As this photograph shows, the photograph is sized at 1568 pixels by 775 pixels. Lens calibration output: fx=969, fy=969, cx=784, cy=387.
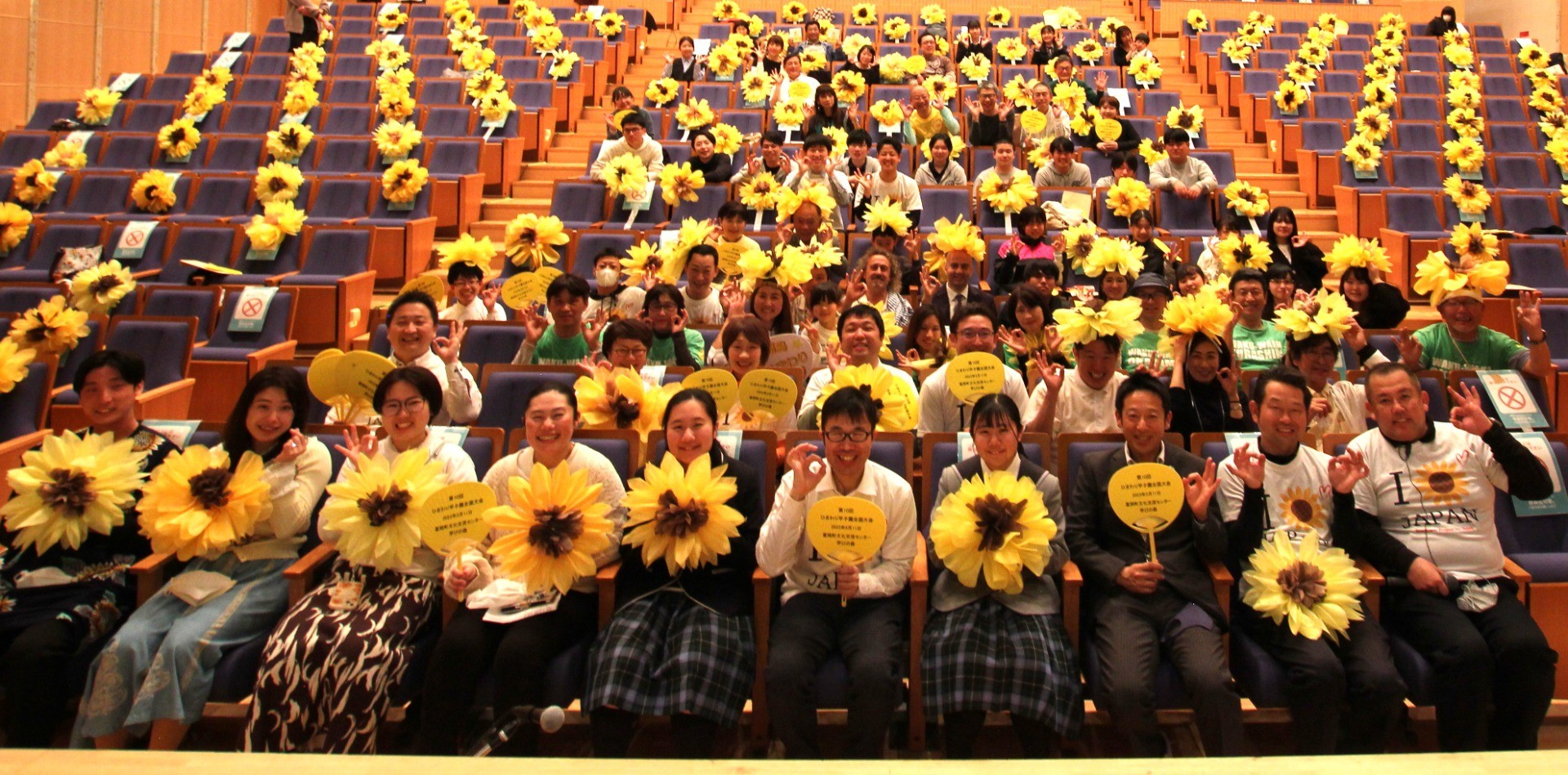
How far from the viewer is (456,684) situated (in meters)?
1.87

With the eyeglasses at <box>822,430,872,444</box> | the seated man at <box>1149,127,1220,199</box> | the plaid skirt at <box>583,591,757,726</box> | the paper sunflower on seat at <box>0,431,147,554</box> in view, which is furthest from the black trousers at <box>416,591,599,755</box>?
the seated man at <box>1149,127,1220,199</box>

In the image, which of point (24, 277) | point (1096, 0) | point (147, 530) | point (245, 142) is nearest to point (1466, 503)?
point (147, 530)

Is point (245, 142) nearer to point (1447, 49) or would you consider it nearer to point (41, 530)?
point (41, 530)

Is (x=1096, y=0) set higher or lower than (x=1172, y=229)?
higher

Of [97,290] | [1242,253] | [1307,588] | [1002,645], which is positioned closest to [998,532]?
[1002,645]

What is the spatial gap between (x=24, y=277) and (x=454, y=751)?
4305 millimetres

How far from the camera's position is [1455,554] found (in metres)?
2.05

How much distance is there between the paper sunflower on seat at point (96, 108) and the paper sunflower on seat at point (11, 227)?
2271 mm

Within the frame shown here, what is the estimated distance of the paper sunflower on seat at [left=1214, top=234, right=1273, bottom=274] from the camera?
411cm

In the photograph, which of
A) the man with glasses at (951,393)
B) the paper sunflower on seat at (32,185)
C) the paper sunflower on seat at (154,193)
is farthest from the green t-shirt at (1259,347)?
the paper sunflower on seat at (32,185)

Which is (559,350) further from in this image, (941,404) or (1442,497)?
(1442,497)

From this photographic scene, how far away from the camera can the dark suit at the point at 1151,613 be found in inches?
71.1

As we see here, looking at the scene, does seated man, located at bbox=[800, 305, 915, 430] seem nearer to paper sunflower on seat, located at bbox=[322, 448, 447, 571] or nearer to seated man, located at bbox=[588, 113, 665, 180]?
paper sunflower on seat, located at bbox=[322, 448, 447, 571]

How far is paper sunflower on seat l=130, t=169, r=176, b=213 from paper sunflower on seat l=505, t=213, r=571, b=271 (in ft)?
8.52
